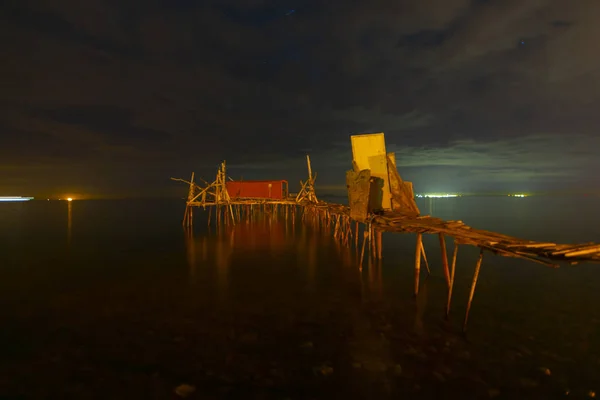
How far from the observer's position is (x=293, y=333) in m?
8.51

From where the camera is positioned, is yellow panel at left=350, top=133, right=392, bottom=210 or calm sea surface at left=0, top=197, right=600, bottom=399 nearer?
calm sea surface at left=0, top=197, right=600, bottom=399

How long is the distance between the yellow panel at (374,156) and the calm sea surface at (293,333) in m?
3.55

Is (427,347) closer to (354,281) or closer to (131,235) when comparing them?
(354,281)

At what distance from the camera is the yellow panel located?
14156 mm

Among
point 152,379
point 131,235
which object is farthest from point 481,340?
point 131,235

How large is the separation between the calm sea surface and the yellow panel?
3554 millimetres

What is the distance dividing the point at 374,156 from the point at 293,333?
27.3ft

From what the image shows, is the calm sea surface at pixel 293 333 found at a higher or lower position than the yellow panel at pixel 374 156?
lower

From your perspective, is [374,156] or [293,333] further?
[374,156]

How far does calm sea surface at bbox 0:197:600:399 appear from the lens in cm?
628

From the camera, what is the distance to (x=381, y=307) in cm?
Answer: 1046

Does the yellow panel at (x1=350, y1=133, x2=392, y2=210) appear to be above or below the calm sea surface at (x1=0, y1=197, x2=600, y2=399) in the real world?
above

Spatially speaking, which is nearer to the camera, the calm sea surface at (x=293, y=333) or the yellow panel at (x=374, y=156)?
the calm sea surface at (x=293, y=333)

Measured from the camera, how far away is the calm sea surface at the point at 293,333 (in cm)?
628
